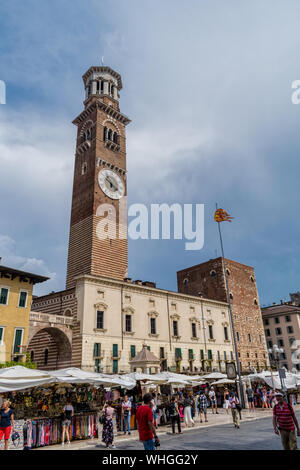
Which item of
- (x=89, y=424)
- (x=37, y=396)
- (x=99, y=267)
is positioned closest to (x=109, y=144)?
(x=99, y=267)

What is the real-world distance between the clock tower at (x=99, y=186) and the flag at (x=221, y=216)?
15399mm

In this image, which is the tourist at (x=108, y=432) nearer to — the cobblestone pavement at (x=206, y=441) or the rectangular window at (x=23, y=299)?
the cobblestone pavement at (x=206, y=441)

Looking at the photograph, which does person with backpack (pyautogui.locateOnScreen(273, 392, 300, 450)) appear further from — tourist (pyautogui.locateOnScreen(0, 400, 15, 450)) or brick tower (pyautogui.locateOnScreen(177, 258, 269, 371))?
brick tower (pyautogui.locateOnScreen(177, 258, 269, 371))

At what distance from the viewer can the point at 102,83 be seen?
178 feet

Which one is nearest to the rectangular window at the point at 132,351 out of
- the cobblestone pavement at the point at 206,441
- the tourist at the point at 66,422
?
the cobblestone pavement at the point at 206,441

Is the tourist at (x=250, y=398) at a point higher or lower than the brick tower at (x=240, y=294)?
A: lower

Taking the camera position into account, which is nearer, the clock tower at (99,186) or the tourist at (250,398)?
the tourist at (250,398)

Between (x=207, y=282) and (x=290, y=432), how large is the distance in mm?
45244

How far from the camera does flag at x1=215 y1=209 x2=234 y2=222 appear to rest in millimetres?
31727

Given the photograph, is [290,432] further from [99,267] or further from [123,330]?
[99,267]

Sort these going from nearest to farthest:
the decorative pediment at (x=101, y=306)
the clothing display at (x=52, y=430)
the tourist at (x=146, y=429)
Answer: the tourist at (x=146, y=429), the clothing display at (x=52, y=430), the decorative pediment at (x=101, y=306)

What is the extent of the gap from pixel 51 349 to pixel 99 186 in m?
20.9

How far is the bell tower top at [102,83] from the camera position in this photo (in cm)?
5322

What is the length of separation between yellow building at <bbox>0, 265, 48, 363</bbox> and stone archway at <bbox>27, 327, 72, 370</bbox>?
272 cm
